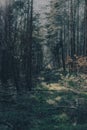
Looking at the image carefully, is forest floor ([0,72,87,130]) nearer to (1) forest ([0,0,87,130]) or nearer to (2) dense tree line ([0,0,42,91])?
(1) forest ([0,0,87,130])

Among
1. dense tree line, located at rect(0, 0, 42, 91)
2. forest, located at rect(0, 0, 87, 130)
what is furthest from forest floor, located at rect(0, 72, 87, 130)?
dense tree line, located at rect(0, 0, 42, 91)

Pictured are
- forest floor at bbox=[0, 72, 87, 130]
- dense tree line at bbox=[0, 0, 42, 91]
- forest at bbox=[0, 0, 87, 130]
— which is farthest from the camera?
dense tree line at bbox=[0, 0, 42, 91]

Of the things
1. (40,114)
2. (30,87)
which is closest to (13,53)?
(30,87)

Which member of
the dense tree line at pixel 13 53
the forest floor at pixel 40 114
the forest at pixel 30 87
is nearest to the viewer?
the forest floor at pixel 40 114

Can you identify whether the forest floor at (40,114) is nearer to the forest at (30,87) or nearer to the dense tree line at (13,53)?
the forest at (30,87)

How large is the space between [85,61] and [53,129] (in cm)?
1394

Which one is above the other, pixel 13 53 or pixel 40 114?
pixel 13 53

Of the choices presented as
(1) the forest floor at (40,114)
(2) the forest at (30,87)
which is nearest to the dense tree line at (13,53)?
(2) the forest at (30,87)

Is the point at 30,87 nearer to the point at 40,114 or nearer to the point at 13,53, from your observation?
the point at 13,53

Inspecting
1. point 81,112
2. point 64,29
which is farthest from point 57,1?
point 81,112

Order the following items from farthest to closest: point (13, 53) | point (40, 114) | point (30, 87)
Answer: point (13, 53)
point (30, 87)
point (40, 114)

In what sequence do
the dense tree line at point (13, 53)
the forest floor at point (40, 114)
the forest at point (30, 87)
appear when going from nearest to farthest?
the forest floor at point (40, 114)
the forest at point (30, 87)
the dense tree line at point (13, 53)

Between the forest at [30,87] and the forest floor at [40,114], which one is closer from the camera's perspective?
the forest floor at [40,114]

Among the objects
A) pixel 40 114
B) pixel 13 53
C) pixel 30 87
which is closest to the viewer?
pixel 40 114
